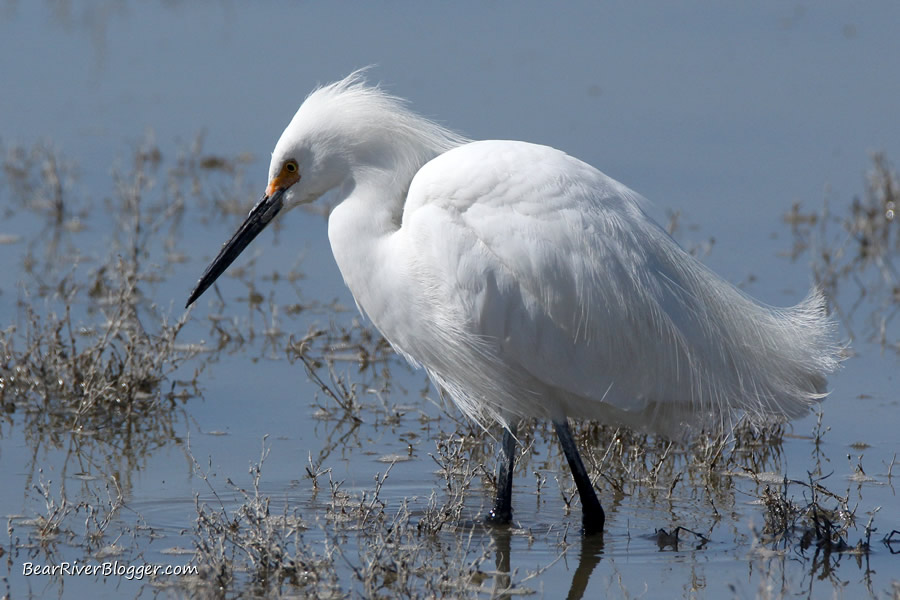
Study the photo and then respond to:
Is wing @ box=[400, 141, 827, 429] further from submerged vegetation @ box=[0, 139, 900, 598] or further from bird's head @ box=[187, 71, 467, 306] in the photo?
submerged vegetation @ box=[0, 139, 900, 598]

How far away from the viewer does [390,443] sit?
6.01 metres

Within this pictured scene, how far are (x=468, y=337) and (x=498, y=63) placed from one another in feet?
27.8

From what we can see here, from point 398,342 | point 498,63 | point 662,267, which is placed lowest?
point 398,342

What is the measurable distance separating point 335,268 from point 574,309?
11.9ft

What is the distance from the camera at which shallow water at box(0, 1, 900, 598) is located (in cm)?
492

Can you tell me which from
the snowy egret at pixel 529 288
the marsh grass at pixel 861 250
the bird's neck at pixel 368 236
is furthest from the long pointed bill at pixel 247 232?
the marsh grass at pixel 861 250

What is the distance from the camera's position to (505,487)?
204 inches

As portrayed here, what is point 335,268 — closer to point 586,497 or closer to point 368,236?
point 368,236

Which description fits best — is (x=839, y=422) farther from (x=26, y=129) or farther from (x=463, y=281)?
(x=26, y=129)

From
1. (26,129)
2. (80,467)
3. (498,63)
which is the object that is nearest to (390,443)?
(80,467)

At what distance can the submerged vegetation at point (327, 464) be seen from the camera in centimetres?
445

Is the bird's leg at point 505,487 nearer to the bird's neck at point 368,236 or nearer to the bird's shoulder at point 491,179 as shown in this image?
the bird's neck at point 368,236

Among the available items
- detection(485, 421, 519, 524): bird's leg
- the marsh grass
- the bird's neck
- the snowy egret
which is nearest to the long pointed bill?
the snowy egret

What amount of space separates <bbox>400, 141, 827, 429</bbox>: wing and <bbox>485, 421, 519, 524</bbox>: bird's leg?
0.40 feet
